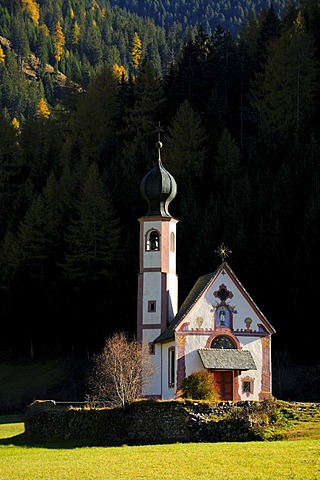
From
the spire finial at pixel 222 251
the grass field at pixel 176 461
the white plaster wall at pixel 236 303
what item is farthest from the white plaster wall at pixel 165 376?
the grass field at pixel 176 461

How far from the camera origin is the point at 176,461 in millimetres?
24922

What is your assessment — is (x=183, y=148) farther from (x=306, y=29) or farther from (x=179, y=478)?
(x=179, y=478)

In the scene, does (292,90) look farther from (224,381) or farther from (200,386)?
(200,386)

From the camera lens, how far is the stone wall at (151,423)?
31.0m

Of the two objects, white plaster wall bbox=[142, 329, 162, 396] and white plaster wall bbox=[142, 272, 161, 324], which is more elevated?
white plaster wall bbox=[142, 272, 161, 324]

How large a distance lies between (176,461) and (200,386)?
18.0 metres

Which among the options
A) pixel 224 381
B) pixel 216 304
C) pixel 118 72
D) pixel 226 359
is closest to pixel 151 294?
pixel 216 304

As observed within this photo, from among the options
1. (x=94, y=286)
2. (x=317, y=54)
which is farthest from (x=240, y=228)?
(x=317, y=54)

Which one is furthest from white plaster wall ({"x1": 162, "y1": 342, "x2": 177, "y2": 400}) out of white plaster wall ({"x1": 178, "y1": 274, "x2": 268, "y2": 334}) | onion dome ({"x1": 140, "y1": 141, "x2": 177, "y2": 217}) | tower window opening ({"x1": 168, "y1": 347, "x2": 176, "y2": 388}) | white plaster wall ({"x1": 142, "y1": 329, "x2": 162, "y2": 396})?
onion dome ({"x1": 140, "y1": 141, "x2": 177, "y2": 217})

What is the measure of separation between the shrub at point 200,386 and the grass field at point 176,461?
36.5 feet

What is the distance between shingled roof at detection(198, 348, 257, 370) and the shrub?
542 mm

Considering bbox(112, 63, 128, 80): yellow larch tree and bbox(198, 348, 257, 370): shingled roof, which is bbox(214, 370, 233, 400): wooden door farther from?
bbox(112, 63, 128, 80): yellow larch tree

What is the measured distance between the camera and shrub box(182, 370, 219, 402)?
42344 mm

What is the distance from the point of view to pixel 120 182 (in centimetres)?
7400
